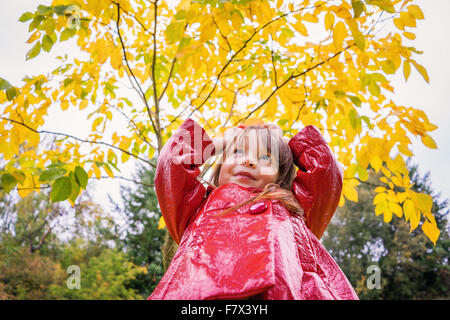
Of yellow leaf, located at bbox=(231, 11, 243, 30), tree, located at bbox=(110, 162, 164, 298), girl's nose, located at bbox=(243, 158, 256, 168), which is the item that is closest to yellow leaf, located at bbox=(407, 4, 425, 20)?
yellow leaf, located at bbox=(231, 11, 243, 30)

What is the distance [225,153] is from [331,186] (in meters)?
0.44

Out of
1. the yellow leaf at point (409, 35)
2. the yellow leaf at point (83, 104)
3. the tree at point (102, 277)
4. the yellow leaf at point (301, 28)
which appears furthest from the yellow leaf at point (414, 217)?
the tree at point (102, 277)

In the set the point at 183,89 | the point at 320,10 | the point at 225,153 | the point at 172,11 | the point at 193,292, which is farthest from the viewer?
the point at 183,89

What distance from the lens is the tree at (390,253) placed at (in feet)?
33.3

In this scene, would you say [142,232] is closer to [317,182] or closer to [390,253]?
[390,253]

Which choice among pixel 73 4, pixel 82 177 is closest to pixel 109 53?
pixel 73 4

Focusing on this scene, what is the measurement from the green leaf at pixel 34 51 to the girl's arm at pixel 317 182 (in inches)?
40.7

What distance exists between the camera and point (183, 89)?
2160 mm

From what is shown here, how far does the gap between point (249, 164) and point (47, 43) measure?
2.80 feet

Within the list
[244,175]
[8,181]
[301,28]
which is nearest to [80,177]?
[8,181]

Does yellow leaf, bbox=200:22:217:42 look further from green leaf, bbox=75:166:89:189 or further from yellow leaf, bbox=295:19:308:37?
green leaf, bbox=75:166:89:189

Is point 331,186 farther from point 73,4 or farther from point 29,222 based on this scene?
point 29,222

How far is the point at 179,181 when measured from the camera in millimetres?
1153

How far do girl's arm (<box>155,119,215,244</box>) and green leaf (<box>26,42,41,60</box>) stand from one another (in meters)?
0.57
